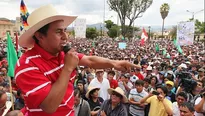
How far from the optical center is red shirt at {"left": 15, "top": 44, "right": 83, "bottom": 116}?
4.18ft

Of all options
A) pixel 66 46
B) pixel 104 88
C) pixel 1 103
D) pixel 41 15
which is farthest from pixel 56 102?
pixel 104 88

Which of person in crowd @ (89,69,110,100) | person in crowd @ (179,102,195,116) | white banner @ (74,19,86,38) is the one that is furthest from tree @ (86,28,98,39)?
person in crowd @ (179,102,195,116)

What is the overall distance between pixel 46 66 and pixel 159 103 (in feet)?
11.6

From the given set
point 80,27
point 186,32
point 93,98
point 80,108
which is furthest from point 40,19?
point 80,27

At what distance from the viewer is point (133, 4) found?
50.0 meters

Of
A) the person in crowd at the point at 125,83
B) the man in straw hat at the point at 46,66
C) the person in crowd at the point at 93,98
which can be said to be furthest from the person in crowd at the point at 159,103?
the man in straw hat at the point at 46,66

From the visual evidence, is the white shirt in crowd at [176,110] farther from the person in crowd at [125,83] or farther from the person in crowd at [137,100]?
the person in crowd at [125,83]

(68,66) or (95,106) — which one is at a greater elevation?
(68,66)

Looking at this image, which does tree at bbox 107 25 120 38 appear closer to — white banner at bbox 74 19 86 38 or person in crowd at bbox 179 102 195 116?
white banner at bbox 74 19 86 38

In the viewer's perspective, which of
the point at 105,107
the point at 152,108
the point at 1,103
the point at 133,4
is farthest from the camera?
the point at 133,4

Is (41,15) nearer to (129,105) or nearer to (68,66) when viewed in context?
(68,66)

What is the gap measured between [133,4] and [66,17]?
50008 millimetres

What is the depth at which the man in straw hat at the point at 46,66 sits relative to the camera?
4.20 feet

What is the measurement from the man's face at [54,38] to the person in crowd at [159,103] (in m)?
3.36
